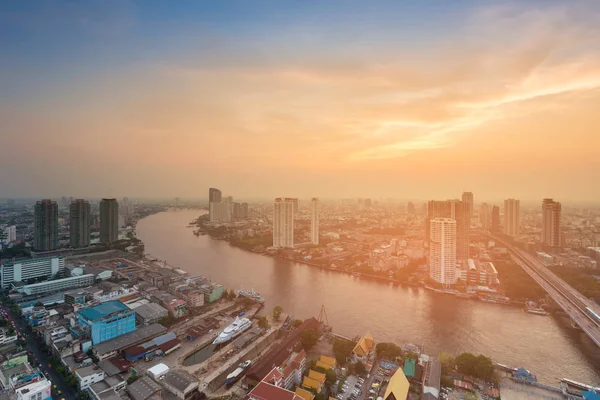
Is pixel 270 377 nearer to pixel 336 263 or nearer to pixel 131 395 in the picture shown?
pixel 131 395

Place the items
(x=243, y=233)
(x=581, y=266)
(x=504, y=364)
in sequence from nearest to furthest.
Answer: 1. (x=504, y=364)
2. (x=581, y=266)
3. (x=243, y=233)

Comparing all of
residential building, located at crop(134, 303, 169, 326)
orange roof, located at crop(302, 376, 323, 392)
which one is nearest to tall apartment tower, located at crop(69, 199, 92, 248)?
residential building, located at crop(134, 303, 169, 326)

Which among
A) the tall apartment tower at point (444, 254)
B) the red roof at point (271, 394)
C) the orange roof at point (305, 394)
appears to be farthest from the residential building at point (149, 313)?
the tall apartment tower at point (444, 254)

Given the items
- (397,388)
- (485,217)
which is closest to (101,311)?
(397,388)

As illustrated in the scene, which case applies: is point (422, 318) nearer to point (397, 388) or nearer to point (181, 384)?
point (397, 388)

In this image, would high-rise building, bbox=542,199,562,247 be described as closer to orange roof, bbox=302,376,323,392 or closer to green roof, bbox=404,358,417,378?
green roof, bbox=404,358,417,378

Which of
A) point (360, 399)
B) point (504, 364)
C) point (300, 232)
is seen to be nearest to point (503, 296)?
point (504, 364)
